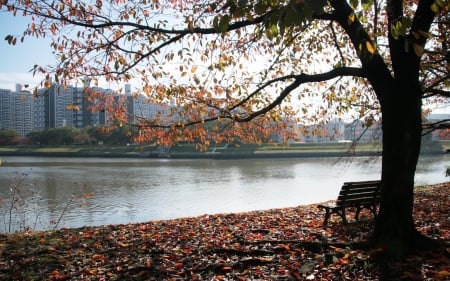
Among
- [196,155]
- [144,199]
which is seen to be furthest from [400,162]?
[196,155]

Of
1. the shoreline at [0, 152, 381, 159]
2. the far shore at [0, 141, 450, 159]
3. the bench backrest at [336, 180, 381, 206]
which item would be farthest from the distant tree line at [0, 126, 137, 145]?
the bench backrest at [336, 180, 381, 206]

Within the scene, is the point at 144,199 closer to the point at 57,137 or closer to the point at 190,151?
the point at 190,151

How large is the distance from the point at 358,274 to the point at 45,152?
77646 mm

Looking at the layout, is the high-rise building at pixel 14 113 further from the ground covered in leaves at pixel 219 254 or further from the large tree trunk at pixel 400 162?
the large tree trunk at pixel 400 162

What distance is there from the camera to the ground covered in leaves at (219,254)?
164 inches

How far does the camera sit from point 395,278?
3.92 metres

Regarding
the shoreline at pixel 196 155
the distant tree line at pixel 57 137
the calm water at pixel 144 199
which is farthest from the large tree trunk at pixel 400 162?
the distant tree line at pixel 57 137

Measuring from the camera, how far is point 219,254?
487 centimetres

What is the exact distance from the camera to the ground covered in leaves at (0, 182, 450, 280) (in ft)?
13.7

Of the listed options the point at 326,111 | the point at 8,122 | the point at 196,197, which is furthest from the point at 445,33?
the point at 8,122

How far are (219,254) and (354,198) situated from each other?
3.06 m

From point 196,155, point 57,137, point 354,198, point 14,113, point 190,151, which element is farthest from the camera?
point 14,113

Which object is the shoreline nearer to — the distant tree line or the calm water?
the distant tree line

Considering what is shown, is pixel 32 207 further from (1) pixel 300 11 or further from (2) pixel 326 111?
(1) pixel 300 11
